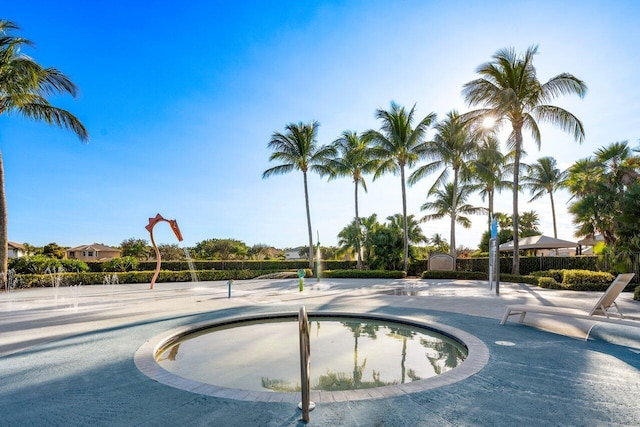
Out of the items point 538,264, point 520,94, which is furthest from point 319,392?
point 538,264

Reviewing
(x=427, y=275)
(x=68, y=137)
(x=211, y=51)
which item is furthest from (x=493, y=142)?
(x=68, y=137)

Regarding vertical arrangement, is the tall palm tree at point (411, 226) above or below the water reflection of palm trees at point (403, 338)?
above

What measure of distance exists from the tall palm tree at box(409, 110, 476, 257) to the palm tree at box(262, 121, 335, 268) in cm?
696

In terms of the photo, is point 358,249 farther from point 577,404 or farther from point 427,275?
point 577,404

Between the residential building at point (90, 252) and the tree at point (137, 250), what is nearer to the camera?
the tree at point (137, 250)

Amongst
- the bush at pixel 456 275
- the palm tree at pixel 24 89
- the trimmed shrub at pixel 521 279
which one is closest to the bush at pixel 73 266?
the palm tree at pixel 24 89

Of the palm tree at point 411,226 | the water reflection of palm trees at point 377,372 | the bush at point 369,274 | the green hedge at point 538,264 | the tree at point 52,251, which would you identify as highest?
the palm tree at point 411,226

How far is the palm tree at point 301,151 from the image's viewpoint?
26.0 meters

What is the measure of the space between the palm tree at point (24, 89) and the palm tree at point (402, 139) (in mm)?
17681

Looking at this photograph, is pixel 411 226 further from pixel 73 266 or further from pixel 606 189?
pixel 73 266

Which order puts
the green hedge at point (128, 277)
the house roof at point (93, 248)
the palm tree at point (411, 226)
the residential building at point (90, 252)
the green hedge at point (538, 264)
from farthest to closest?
1. the house roof at point (93, 248)
2. the residential building at point (90, 252)
3. the palm tree at point (411, 226)
4. the green hedge at point (538, 264)
5. the green hedge at point (128, 277)

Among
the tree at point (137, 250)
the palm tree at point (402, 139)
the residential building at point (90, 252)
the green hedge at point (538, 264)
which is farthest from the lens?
the residential building at point (90, 252)

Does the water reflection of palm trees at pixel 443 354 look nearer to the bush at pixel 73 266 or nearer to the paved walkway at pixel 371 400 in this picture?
the paved walkway at pixel 371 400

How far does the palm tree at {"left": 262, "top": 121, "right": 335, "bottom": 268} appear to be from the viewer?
2603cm
